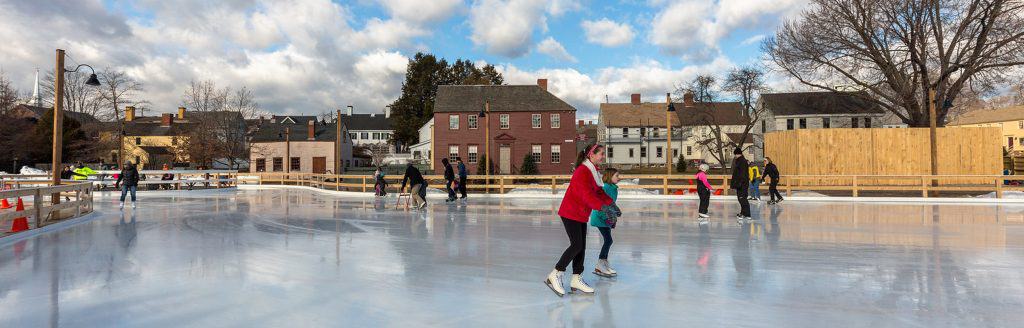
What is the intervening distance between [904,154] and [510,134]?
2428 centimetres

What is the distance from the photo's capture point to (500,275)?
6.65m

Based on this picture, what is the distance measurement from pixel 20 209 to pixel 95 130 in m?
41.9

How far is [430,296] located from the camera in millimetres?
5602

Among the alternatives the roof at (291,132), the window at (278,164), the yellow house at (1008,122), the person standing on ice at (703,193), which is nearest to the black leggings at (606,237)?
the person standing on ice at (703,193)

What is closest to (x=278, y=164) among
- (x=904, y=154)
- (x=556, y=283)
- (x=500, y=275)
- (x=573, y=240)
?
(x=904, y=154)

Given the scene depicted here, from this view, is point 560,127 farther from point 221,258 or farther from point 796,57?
point 221,258

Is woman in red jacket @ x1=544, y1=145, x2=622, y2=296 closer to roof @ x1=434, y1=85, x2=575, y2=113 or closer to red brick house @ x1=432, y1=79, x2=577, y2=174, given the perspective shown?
red brick house @ x1=432, y1=79, x2=577, y2=174

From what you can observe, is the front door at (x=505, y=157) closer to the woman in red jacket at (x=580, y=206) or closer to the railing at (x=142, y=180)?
the railing at (x=142, y=180)

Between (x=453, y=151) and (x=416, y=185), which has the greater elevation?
(x=453, y=151)

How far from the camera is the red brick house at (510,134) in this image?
3978 centimetres

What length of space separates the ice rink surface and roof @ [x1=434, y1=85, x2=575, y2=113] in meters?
28.7

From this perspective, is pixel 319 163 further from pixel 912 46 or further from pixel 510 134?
pixel 912 46

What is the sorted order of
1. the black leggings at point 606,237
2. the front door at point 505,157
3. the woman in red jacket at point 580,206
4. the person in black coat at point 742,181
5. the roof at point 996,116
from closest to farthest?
the woman in red jacket at point 580,206, the black leggings at point 606,237, the person in black coat at point 742,181, the front door at point 505,157, the roof at point 996,116

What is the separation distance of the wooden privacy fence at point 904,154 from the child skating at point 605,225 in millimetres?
18489
